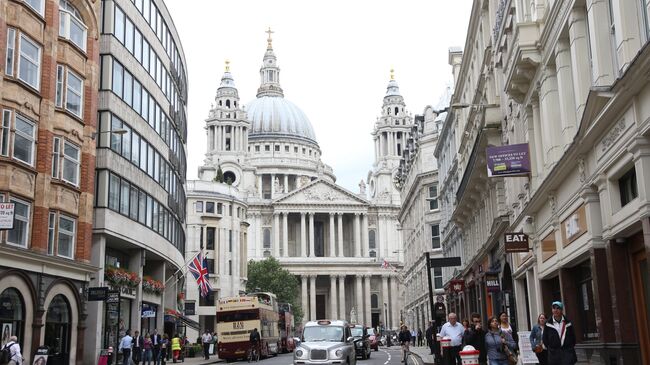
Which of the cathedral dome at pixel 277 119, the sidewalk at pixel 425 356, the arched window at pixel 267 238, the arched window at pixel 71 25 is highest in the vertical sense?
the cathedral dome at pixel 277 119

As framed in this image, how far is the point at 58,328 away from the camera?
105 ft

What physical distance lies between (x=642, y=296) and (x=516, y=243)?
890cm

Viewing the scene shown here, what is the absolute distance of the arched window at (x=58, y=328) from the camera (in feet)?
102

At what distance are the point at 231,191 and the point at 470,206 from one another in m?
60.0

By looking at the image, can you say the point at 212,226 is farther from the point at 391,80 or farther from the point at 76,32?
the point at 391,80

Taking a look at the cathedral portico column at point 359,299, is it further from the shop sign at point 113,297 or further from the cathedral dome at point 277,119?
the shop sign at point 113,297

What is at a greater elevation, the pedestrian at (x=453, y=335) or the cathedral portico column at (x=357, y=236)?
the cathedral portico column at (x=357, y=236)

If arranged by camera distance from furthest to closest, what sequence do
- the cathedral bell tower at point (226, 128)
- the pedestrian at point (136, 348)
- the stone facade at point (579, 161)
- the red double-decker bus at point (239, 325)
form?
the cathedral bell tower at point (226, 128)
the red double-decker bus at point (239, 325)
the pedestrian at point (136, 348)
the stone facade at point (579, 161)

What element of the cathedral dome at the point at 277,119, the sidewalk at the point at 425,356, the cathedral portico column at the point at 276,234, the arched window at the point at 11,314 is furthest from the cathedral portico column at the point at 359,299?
the arched window at the point at 11,314

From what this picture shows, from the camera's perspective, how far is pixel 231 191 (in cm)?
9744

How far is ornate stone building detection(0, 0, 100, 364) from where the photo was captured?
27.9 m

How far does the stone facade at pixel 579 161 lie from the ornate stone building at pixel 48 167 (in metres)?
16.9

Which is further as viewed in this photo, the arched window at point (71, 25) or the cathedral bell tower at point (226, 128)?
the cathedral bell tower at point (226, 128)

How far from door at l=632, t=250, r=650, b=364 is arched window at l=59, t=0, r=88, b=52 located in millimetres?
24641
